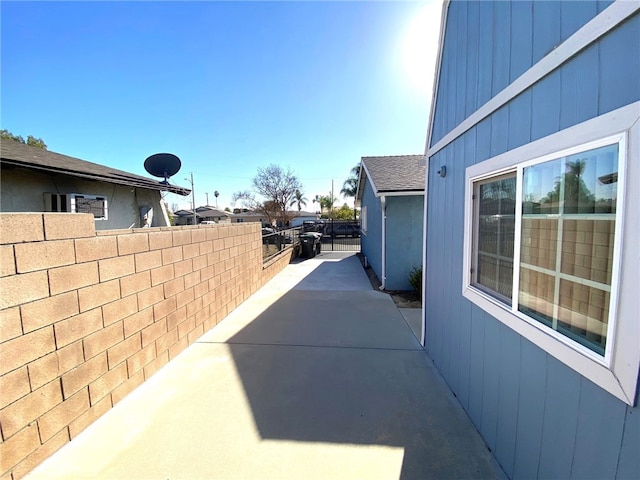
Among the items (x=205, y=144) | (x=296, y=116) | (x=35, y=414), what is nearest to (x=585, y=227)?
(x=35, y=414)

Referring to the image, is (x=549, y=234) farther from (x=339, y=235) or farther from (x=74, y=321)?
(x=339, y=235)

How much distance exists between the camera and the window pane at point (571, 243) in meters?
1.19

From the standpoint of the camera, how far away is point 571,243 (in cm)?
141

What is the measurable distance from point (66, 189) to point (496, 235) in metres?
8.22

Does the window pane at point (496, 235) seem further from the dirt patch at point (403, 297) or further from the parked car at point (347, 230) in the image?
the parked car at point (347, 230)

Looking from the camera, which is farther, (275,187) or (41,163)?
(275,187)

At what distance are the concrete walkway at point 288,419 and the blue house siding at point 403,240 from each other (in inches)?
107

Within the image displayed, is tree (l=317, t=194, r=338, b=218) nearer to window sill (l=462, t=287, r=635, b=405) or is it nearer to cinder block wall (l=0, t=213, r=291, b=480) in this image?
cinder block wall (l=0, t=213, r=291, b=480)

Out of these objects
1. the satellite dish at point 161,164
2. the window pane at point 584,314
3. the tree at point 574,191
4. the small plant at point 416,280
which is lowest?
the small plant at point 416,280

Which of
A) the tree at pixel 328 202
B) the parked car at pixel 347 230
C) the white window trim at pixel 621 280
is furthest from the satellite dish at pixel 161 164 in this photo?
the tree at pixel 328 202

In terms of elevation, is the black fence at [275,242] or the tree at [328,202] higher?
the tree at [328,202]

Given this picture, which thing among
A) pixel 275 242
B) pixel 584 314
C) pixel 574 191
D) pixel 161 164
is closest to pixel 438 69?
pixel 574 191

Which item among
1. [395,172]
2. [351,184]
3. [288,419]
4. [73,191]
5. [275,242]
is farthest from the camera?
[351,184]

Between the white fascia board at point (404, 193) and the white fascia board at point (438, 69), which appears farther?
the white fascia board at point (404, 193)
